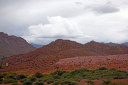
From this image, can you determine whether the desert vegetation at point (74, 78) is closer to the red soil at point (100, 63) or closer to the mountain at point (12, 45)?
the red soil at point (100, 63)

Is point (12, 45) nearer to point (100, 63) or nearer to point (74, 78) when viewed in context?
point (100, 63)

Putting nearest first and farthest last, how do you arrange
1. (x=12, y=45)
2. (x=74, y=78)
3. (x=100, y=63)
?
(x=74, y=78), (x=100, y=63), (x=12, y=45)

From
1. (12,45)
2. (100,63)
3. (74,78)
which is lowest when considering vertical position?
(74,78)

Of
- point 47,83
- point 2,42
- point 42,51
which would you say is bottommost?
point 47,83

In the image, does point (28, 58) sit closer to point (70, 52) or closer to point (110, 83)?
point (70, 52)

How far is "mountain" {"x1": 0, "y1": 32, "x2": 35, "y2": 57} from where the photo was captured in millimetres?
120988

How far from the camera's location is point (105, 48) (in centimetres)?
7769

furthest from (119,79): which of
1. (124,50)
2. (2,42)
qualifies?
(2,42)

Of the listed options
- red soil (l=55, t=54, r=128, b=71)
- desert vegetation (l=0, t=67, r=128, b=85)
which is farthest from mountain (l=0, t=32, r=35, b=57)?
desert vegetation (l=0, t=67, r=128, b=85)

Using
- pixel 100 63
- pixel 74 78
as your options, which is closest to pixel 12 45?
pixel 100 63

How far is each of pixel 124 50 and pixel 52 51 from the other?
31.7m

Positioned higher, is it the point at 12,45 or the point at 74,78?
the point at 12,45

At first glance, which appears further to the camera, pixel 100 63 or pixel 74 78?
pixel 100 63

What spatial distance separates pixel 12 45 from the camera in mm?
134000
